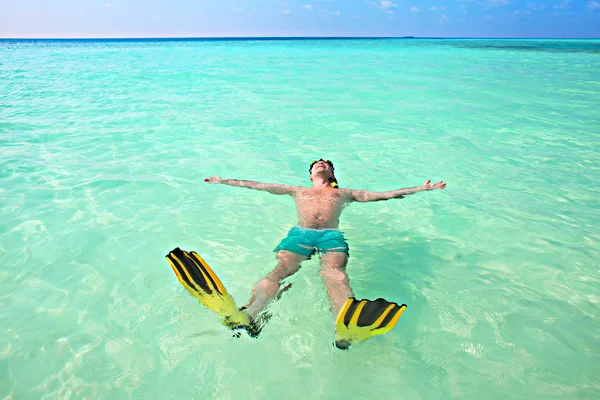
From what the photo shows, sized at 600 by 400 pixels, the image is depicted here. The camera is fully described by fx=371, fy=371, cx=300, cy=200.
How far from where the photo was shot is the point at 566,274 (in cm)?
367

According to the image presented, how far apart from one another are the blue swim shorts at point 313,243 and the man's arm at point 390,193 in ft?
2.18

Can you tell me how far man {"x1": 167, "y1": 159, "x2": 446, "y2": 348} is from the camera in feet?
8.16

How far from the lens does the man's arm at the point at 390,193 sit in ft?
12.8

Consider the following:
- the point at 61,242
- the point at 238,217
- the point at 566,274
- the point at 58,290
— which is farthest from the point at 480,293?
the point at 61,242

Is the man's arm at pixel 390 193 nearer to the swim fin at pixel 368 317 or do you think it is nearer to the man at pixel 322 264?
the man at pixel 322 264

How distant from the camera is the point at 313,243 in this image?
140 inches

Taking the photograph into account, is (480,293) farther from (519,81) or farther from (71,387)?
(519,81)

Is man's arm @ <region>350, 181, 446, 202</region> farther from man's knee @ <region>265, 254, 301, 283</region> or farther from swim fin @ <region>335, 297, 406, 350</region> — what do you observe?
swim fin @ <region>335, 297, 406, 350</region>

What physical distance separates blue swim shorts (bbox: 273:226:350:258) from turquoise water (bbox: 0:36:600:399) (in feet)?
0.85

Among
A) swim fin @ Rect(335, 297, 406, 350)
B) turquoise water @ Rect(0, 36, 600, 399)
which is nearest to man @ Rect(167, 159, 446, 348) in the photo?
swim fin @ Rect(335, 297, 406, 350)

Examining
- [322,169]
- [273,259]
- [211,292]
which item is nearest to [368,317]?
[211,292]

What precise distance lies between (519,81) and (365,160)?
45.9ft

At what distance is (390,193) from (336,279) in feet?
4.29

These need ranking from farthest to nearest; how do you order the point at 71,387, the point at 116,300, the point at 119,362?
the point at 116,300 → the point at 119,362 → the point at 71,387
